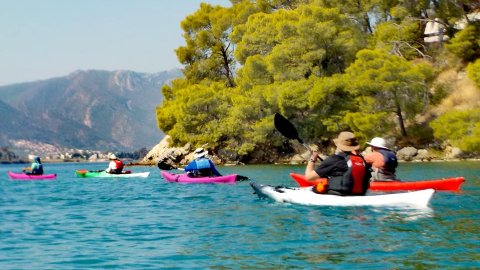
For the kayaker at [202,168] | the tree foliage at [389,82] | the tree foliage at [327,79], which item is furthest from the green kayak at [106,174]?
the tree foliage at [389,82]

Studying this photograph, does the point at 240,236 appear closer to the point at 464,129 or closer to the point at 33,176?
the point at 33,176

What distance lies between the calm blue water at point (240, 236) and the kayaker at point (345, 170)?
0.54 metres

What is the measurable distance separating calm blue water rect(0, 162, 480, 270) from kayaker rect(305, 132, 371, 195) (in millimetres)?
536

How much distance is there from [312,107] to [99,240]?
38.4 metres

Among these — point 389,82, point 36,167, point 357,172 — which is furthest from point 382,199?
point 389,82

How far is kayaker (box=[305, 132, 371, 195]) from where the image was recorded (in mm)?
14516

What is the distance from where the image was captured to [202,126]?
57.4m

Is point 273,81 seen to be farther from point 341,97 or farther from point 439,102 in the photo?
point 439,102

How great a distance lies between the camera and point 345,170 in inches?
588

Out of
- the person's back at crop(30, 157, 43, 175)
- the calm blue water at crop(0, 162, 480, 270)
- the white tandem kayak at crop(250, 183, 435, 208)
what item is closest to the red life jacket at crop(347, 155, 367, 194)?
the white tandem kayak at crop(250, 183, 435, 208)

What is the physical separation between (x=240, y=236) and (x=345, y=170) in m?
3.91

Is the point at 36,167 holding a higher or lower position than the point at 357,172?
lower

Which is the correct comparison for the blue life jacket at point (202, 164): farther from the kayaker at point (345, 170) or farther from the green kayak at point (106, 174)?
the kayaker at point (345, 170)

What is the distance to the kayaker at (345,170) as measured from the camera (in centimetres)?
1452
